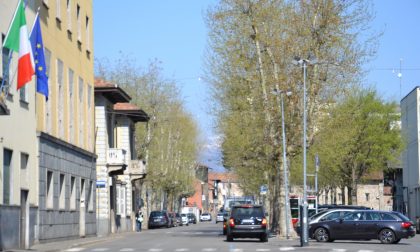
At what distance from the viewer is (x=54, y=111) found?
42656 millimetres

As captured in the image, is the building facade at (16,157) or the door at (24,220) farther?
the door at (24,220)

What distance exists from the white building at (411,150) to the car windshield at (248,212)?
3922 centimetres

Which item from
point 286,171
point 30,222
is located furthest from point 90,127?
point 30,222

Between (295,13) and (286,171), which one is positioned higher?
(295,13)

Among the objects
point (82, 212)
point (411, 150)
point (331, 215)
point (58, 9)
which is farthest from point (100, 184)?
point (411, 150)

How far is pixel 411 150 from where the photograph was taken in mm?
85688

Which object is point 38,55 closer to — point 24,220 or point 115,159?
point 24,220

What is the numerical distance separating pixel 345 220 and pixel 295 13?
40.1 feet

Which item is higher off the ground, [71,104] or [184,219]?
[71,104]

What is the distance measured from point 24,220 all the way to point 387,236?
16.6 metres

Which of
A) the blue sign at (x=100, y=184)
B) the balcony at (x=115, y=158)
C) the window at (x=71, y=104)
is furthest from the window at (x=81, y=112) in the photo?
the balcony at (x=115, y=158)

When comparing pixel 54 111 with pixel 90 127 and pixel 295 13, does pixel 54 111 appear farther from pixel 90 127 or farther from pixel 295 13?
pixel 295 13

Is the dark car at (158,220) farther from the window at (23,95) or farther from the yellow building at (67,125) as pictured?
the window at (23,95)

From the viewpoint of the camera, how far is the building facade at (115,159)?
59344 millimetres
